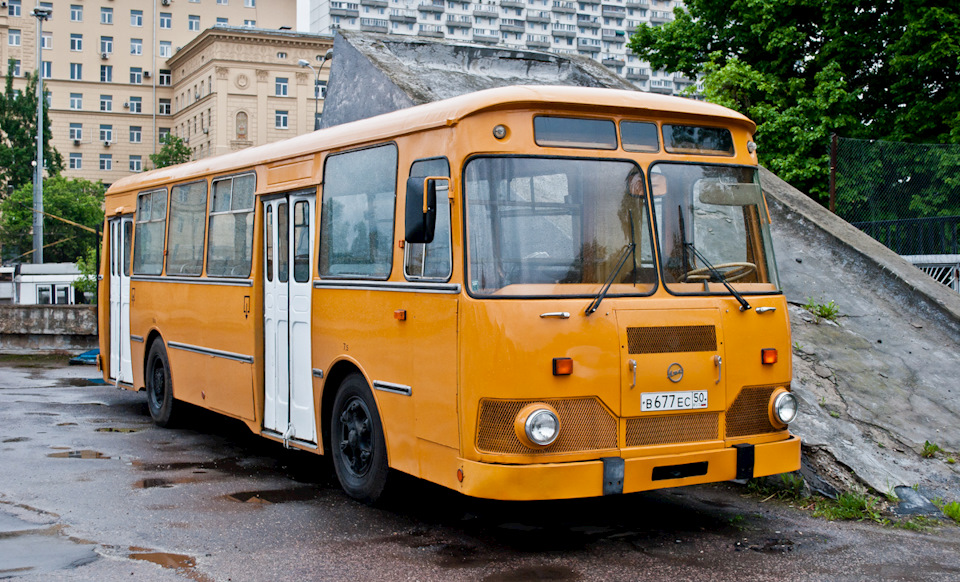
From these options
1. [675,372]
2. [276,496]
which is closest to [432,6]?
[276,496]

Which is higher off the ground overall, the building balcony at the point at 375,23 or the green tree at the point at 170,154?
the building balcony at the point at 375,23

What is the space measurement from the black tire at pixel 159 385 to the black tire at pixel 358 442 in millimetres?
4115

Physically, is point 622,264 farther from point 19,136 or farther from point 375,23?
point 375,23

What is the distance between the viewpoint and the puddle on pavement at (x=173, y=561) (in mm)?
5936

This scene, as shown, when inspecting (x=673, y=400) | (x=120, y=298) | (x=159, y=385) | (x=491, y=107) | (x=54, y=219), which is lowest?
(x=159, y=385)

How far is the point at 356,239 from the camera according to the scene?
307 inches

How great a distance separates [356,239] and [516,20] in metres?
141

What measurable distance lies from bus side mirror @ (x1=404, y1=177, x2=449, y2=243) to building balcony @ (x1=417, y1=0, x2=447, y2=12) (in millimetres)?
137378

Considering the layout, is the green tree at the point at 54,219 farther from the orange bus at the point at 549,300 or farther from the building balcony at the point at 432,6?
the building balcony at the point at 432,6

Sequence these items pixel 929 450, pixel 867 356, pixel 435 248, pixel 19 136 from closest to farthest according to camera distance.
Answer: pixel 435 248, pixel 929 450, pixel 867 356, pixel 19 136

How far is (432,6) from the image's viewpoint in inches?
5482

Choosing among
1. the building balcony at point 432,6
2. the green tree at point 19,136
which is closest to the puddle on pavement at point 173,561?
the green tree at point 19,136

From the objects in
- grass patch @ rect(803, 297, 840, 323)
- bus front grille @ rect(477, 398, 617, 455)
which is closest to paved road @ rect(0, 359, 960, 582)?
bus front grille @ rect(477, 398, 617, 455)

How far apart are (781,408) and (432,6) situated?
138044 millimetres
